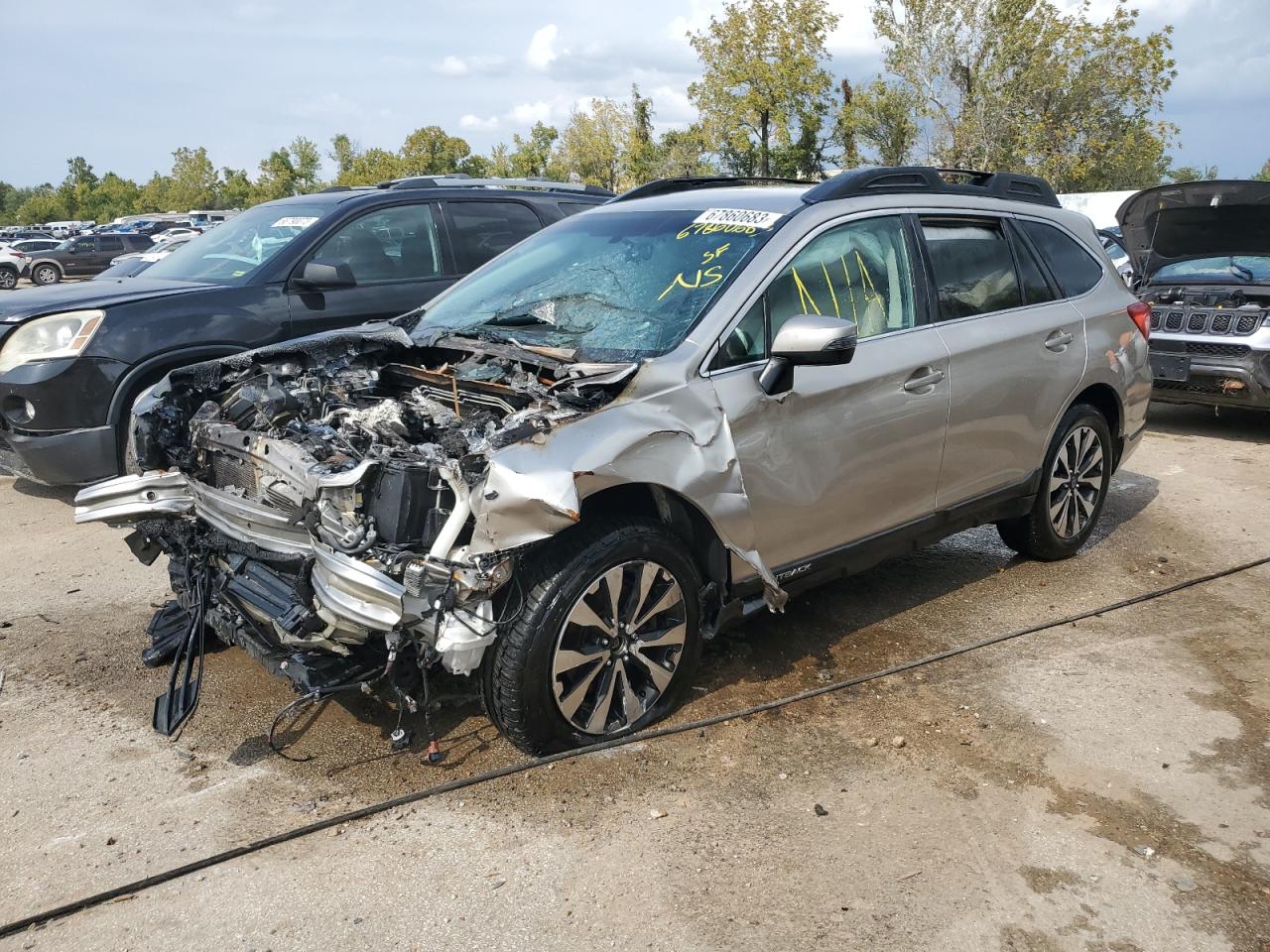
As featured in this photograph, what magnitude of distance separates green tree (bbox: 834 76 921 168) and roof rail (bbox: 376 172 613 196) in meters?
30.1

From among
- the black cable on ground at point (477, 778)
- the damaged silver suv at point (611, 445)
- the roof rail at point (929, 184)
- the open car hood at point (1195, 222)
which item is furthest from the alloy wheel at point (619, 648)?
the open car hood at point (1195, 222)

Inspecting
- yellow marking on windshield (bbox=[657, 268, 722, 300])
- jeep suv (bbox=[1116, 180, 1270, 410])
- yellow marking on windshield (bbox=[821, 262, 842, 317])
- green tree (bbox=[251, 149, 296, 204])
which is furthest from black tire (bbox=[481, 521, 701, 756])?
green tree (bbox=[251, 149, 296, 204])

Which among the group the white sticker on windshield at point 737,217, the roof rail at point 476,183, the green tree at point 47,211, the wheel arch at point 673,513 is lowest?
the wheel arch at point 673,513

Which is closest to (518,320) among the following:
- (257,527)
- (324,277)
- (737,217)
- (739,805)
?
(737,217)

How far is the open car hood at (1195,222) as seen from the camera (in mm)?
8375

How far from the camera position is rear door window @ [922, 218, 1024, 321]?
14.9 ft

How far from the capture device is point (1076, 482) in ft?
17.9

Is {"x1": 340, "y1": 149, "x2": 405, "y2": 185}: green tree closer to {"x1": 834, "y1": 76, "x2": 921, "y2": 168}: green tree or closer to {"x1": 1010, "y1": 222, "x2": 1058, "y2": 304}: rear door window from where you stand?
{"x1": 834, "y1": 76, "x2": 921, "y2": 168}: green tree

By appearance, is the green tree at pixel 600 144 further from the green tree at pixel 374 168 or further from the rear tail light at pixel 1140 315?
the rear tail light at pixel 1140 315

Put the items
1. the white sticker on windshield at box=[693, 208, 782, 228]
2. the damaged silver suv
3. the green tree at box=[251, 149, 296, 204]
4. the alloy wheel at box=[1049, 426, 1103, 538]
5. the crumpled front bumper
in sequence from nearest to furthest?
the crumpled front bumper < the damaged silver suv < the white sticker on windshield at box=[693, 208, 782, 228] < the alloy wheel at box=[1049, 426, 1103, 538] < the green tree at box=[251, 149, 296, 204]

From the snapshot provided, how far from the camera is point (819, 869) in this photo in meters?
3.01

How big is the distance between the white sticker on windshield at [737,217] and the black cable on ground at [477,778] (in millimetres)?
1843

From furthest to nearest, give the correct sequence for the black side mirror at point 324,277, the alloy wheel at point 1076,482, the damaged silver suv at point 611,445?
1. the black side mirror at point 324,277
2. the alloy wheel at point 1076,482
3. the damaged silver suv at point 611,445

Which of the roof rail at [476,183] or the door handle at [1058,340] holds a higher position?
the roof rail at [476,183]
